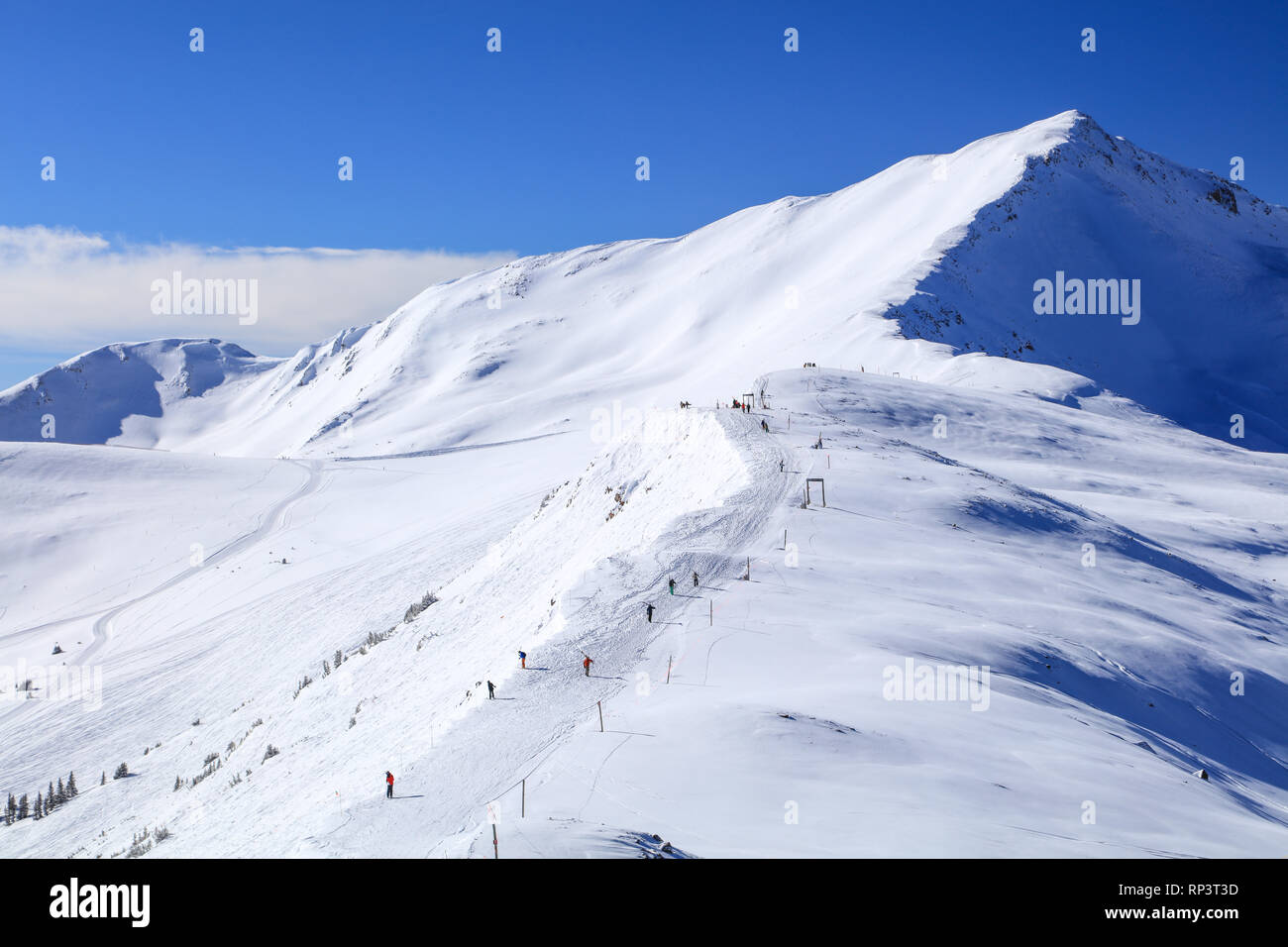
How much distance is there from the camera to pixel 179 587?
40.2 meters

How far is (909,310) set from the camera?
227 feet

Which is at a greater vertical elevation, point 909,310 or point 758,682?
point 909,310

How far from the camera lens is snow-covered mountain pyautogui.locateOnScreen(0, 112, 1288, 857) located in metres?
10.3

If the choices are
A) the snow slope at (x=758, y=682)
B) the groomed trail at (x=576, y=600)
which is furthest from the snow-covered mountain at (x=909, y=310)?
the groomed trail at (x=576, y=600)

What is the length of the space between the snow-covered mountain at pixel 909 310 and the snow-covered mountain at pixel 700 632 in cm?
584

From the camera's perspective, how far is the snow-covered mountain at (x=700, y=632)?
10.3 metres

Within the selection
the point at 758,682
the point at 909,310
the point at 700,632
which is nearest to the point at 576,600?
the point at 700,632

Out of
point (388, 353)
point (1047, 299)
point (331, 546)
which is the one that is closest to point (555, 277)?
point (388, 353)

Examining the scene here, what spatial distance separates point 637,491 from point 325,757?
44.0 ft

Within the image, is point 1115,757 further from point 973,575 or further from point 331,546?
point 331,546

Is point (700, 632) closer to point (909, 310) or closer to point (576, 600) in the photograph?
point (576, 600)

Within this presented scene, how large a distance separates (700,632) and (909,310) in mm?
60206

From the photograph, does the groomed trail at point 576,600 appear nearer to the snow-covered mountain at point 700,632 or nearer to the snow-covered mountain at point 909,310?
the snow-covered mountain at point 700,632

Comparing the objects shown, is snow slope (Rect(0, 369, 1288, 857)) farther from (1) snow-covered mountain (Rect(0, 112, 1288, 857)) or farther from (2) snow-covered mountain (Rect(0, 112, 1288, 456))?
(2) snow-covered mountain (Rect(0, 112, 1288, 456))
